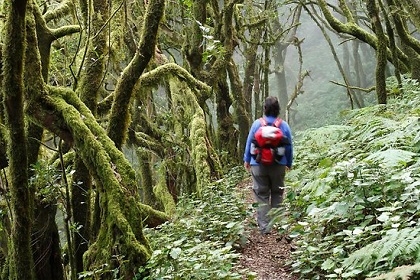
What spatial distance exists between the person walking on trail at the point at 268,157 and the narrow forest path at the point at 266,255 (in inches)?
6.1

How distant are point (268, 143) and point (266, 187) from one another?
2.35 ft

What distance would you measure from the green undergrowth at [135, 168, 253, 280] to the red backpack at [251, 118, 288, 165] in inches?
35.7

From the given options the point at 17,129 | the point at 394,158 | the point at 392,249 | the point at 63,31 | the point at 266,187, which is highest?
the point at 63,31

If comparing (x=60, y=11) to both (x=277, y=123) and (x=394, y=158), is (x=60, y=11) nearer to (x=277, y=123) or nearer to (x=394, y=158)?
(x=277, y=123)

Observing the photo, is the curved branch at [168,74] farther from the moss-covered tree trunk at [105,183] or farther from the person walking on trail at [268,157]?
the person walking on trail at [268,157]

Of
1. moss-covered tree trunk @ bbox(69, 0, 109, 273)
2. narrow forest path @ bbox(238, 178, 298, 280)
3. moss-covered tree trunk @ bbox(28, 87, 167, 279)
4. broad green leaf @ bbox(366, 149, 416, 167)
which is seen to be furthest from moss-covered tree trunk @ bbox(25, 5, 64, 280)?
broad green leaf @ bbox(366, 149, 416, 167)

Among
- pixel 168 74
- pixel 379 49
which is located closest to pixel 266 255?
pixel 168 74

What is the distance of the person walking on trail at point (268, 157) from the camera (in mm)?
6453

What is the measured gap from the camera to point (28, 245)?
204 inches

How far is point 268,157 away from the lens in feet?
21.2

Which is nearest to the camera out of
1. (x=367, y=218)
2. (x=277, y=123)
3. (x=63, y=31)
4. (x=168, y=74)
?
(x=367, y=218)

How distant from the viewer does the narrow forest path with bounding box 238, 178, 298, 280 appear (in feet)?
16.7

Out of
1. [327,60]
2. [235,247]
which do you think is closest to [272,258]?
[235,247]

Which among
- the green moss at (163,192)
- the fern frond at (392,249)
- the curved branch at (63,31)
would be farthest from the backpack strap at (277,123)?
the green moss at (163,192)
